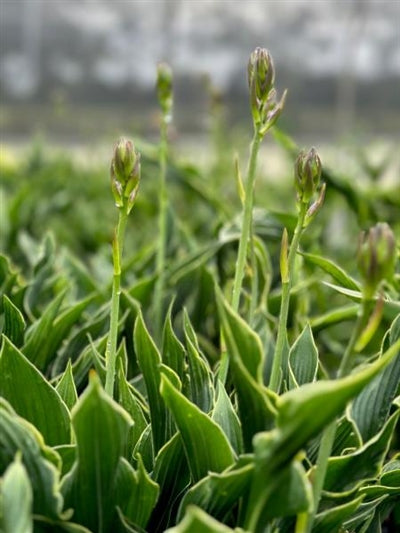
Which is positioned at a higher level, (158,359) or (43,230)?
(158,359)

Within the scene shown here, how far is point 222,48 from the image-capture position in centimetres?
786

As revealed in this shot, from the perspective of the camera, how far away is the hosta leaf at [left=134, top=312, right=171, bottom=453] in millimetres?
629

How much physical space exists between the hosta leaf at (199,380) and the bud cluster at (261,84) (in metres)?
0.17

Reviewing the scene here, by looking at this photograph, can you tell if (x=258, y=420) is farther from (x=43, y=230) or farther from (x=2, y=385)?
(x=43, y=230)

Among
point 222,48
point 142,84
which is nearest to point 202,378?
point 142,84

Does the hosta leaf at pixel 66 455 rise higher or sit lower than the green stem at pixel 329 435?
lower

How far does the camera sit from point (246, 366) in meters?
0.51

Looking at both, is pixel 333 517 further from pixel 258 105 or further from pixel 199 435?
pixel 258 105

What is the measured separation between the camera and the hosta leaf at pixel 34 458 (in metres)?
0.48

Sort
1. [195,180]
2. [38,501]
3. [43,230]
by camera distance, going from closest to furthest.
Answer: [38,501]
[195,180]
[43,230]

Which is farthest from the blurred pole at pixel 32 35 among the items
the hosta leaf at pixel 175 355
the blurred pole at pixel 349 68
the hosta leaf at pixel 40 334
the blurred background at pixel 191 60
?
the hosta leaf at pixel 175 355

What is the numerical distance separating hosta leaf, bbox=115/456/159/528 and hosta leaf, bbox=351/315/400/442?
146 mm

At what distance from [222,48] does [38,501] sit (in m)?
7.68

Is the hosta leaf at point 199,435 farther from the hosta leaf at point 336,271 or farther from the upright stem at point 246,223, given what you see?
the hosta leaf at point 336,271
